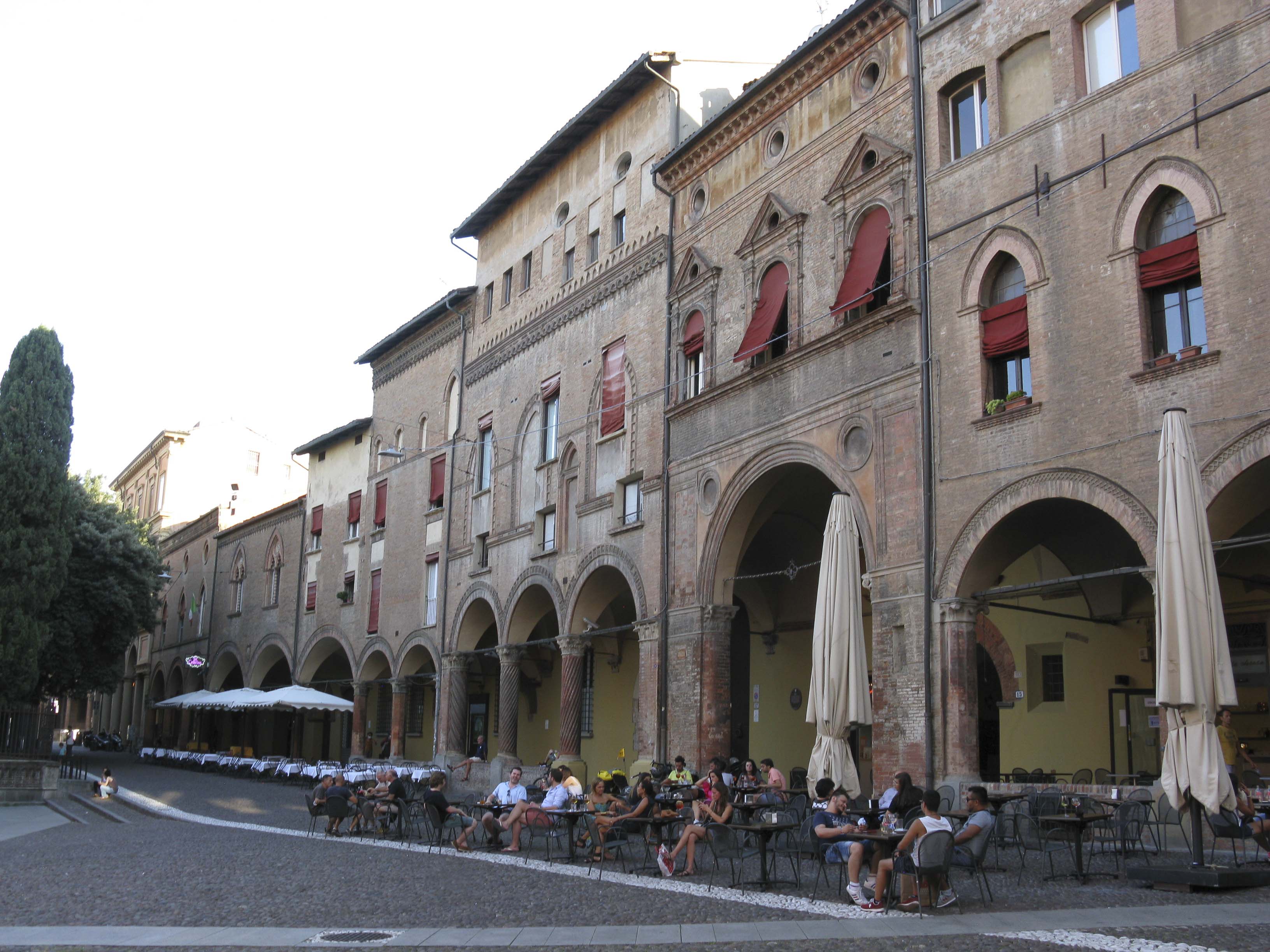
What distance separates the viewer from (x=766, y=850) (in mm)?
12281

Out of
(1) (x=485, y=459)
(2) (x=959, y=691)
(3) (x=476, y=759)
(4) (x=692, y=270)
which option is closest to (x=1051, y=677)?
(2) (x=959, y=691)

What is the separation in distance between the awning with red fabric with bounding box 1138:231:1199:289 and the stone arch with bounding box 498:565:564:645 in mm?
14352

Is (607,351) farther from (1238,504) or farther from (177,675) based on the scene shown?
(177,675)

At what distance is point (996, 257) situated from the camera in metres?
15.9

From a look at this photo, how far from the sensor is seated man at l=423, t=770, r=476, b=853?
16062mm

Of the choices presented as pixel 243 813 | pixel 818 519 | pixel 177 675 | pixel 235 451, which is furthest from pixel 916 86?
pixel 235 451

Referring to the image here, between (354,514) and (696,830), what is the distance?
86.1ft

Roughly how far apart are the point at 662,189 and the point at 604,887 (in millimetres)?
15207

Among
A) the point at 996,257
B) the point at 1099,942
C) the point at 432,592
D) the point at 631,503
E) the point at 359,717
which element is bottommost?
the point at 1099,942

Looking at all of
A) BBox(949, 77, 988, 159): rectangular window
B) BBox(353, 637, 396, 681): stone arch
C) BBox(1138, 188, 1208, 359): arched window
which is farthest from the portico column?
BBox(1138, 188, 1208, 359): arched window

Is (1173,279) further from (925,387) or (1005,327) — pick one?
(925,387)

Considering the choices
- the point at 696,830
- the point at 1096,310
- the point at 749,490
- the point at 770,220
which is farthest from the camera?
the point at 770,220

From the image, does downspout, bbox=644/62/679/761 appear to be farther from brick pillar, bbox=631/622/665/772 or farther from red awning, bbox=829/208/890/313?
red awning, bbox=829/208/890/313

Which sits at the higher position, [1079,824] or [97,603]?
[97,603]
